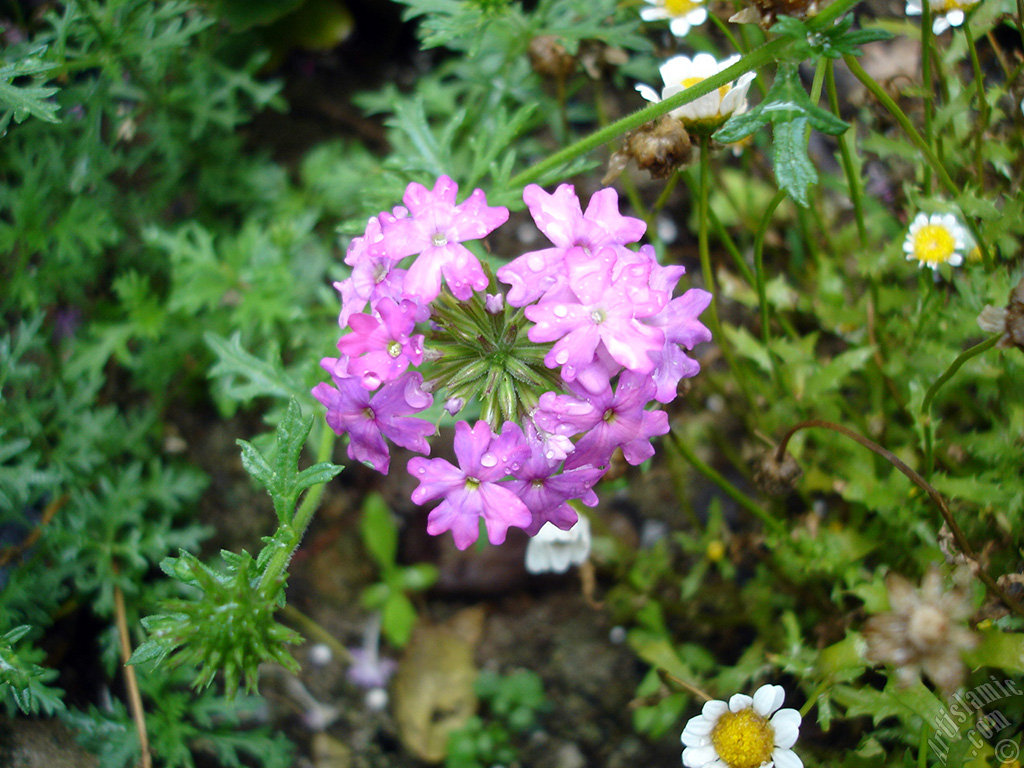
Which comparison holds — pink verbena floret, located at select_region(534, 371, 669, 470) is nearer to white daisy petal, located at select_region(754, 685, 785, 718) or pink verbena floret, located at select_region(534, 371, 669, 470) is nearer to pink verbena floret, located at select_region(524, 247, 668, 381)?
pink verbena floret, located at select_region(524, 247, 668, 381)

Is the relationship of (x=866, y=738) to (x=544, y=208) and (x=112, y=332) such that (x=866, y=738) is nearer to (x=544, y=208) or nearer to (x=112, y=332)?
(x=544, y=208)

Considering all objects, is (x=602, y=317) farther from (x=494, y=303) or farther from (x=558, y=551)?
(x=558, y=551)

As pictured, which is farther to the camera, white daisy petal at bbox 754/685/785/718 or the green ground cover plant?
white daisy petal at bbox 754/685/785/718

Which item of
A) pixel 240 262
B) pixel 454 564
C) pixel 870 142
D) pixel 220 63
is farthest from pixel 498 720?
pixel 220 63

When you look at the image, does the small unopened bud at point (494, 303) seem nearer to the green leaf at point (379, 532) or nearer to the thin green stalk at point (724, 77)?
the thin green stalk at point (724, 77)

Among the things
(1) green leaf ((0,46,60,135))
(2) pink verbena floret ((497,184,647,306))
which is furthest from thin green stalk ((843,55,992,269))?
A: (1) green leaf ((0,46,60,135))

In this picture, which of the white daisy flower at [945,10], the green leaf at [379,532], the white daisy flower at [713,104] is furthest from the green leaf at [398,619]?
the white daisy flower at [945,10]

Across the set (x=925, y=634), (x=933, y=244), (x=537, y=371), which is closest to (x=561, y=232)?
(x=537, y=371)
